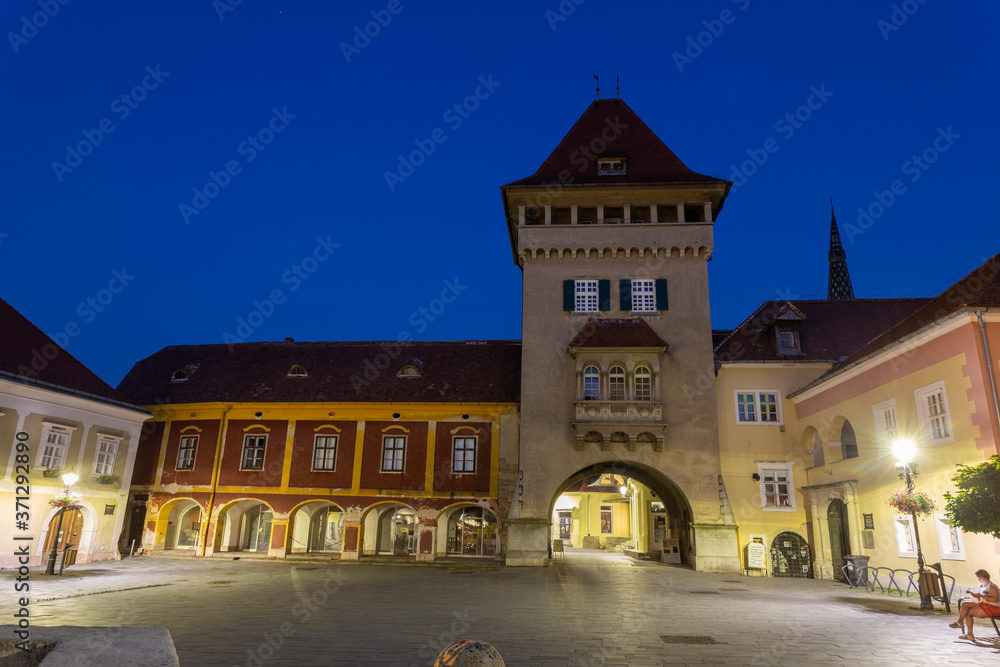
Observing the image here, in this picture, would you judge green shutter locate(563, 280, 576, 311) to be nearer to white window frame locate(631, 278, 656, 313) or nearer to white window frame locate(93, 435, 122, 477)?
white window frame locate(631, 278, 656, 313)

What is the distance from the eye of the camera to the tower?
95.9 ft

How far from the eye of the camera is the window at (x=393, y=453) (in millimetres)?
32406

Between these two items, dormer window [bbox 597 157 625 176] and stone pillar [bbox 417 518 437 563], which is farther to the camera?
dormer window [bbox 597 157 625 176]

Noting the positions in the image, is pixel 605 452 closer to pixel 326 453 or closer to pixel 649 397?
pixel 649 397

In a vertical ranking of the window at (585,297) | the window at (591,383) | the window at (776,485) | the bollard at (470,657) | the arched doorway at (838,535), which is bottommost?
the bollard at (470,657)

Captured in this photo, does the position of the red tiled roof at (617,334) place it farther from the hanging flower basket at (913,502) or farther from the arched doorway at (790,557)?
the hanging flower basket at (913,502)

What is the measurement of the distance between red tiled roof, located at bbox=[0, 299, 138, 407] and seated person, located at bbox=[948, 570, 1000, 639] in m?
28.8

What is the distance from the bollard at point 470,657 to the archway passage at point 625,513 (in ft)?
82.7

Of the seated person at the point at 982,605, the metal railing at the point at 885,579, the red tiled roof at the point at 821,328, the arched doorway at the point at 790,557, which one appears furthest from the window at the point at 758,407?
the seated person at the point at 982,605

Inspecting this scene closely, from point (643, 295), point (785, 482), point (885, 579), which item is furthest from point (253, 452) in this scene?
point (885, 579)

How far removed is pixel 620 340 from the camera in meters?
30.2

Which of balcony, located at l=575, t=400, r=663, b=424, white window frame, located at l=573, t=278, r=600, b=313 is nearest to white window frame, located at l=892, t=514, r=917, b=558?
balcony, located at l=575, t=400, r=663, b=424

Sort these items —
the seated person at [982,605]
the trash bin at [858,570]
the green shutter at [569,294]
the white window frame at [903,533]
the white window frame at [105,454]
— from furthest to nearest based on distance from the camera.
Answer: the green shutter at [569,294], the white window frame at [105,454], the trash bin at [858,570], the white window frame at [903,533], the seated person at [982,605]

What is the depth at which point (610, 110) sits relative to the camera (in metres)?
37.4
